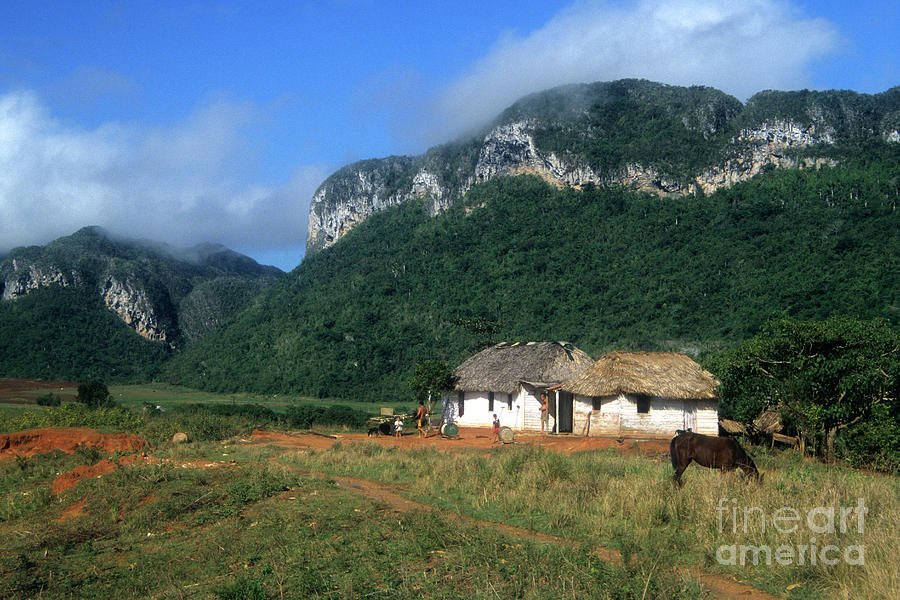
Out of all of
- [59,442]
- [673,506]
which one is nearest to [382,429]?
[59,442]

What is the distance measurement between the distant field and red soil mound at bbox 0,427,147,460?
17432mm

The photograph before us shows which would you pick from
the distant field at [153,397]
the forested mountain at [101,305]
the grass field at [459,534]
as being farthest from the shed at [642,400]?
the forested mountain at [101,305]

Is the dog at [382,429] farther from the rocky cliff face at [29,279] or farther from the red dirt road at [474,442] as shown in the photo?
the rocky cliff face at [29,279]

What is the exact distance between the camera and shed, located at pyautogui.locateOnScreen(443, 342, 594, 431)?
30.3m

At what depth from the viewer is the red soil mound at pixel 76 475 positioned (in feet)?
43.0

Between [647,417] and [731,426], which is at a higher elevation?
[647,417]

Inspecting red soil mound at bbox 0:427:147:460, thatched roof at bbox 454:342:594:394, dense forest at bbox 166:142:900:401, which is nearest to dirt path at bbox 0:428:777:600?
red soil mound at bbox 0:427:147:460

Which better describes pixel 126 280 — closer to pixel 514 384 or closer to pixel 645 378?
pixel 514 384

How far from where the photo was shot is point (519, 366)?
109 feet

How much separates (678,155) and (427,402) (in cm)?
6445

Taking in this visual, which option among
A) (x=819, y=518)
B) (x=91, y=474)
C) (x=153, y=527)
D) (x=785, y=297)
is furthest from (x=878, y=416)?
(x=785, y=297)

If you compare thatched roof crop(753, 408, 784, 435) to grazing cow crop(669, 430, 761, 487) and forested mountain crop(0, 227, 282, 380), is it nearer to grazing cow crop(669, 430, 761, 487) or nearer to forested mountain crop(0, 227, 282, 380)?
grazing cow crop(669, 430, 761, 487)

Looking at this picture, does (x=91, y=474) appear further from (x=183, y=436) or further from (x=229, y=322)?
(x=229, y=322)

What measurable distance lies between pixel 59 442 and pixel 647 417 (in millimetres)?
20820
